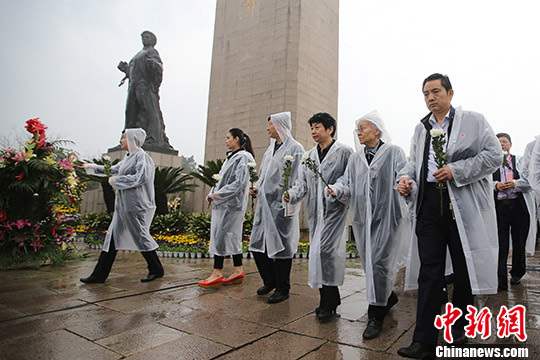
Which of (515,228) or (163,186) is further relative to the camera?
(163,186)

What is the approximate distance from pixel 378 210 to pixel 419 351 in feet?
3.56

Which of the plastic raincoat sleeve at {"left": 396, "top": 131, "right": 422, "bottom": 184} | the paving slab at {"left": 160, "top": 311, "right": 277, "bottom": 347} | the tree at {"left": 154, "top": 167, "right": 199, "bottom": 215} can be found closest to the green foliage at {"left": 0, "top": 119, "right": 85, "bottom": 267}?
the paving slab at {"left": 160, "top": 311, "right": 277, "bottom": 347}

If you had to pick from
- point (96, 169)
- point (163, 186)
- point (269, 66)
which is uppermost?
point (269, 66)

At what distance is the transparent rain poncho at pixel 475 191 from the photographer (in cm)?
222

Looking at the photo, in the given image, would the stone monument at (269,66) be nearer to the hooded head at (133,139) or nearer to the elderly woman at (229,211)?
the hooded head at (133,139)

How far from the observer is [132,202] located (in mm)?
4645

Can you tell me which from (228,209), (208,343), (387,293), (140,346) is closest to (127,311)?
(140,346)

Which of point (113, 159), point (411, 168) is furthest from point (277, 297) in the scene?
point (113, 159)

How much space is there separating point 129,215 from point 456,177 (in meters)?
3.85

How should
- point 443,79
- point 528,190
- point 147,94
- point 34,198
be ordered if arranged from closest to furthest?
1. point 443,79
2. point 528,190
3. point 34,198
4. point 147,94

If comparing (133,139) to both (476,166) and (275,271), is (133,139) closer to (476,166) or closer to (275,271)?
(275,271)

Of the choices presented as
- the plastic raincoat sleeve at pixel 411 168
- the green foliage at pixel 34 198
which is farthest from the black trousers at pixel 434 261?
the green foliage at pixel 34 198

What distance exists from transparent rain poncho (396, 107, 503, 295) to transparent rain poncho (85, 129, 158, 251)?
3.45m

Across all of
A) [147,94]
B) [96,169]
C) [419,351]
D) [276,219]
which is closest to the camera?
[419,351]
